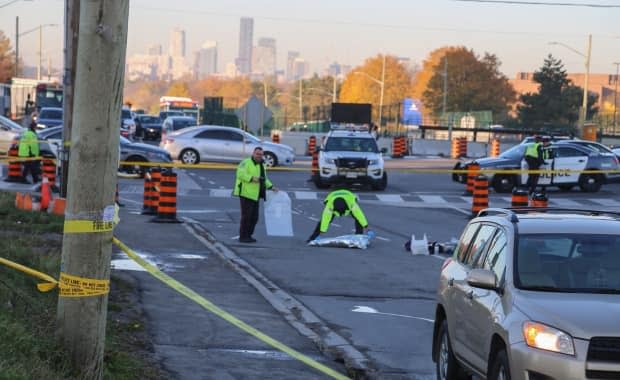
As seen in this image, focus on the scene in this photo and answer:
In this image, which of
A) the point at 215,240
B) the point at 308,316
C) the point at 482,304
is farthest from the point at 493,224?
the point at 215,240

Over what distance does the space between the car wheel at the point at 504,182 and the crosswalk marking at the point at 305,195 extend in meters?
5.86

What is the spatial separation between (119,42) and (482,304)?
10.3 feet

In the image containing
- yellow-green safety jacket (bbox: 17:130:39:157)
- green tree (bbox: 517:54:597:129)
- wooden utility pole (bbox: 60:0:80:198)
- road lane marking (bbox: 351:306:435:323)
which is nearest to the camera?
road lane marking (bbox: 351:306:435:323)

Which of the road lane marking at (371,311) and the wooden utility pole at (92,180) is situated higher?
the wooden utility pole at (92,180)

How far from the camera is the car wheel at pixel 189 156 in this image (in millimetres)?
43031

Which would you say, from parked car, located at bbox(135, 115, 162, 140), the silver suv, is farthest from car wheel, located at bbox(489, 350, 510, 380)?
parked car, located at bbox(135, 115, 162, 140)

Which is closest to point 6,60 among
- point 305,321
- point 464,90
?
A: point 464,90

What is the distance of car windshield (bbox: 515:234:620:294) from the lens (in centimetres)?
752

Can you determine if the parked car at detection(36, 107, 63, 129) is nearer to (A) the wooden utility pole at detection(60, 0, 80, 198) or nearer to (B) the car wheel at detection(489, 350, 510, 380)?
(A) the wooden utility pole at detection(60, 0, 80, 198)

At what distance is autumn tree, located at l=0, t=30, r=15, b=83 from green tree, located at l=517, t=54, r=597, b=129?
61.8 meters

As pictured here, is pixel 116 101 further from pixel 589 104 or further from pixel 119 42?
pixel 589 104

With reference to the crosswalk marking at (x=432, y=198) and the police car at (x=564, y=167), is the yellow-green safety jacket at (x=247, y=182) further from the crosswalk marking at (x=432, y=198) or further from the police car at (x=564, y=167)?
the police car at (x=564, y=167)

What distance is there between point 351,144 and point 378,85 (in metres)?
101

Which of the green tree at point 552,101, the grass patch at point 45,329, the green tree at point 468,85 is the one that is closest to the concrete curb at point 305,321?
the grass patch at point 45,329
